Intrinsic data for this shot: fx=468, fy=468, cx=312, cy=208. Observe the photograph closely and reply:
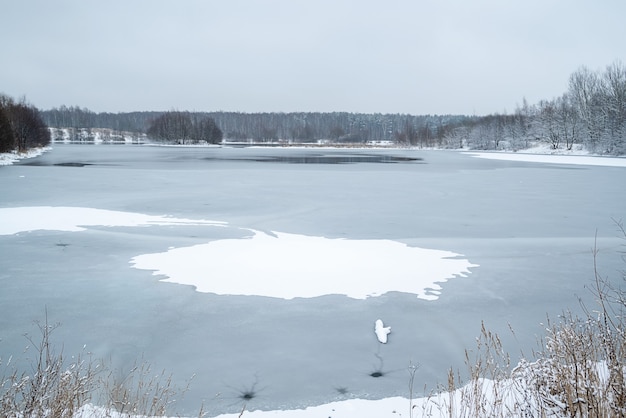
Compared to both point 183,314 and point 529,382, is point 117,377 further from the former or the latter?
point 529,382

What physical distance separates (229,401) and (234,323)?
1.64 meters

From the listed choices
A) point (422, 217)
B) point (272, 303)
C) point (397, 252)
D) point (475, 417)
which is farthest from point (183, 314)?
point (422, 217)

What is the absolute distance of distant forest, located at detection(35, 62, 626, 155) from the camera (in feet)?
174

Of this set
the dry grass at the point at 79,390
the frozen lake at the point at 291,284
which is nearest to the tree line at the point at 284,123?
the frozen lake at the point at 291,284

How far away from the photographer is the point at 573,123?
61.1 m

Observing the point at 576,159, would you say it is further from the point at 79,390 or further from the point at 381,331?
the point at 79,390

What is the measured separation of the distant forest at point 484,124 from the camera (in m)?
53.1

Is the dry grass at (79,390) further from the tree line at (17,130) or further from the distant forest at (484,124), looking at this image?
the distant forest at (484,124)

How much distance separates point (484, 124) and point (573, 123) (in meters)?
27.4

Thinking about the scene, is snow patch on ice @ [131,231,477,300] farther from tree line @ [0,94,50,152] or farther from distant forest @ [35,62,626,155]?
distant forest @ [35,62,626,155]

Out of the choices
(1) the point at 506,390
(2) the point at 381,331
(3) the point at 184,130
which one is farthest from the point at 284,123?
(1) the point at 506,390

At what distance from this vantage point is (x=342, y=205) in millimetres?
14312

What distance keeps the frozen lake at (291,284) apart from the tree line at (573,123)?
43.0m

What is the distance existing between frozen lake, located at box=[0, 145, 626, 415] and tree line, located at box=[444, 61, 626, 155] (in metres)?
43.0
